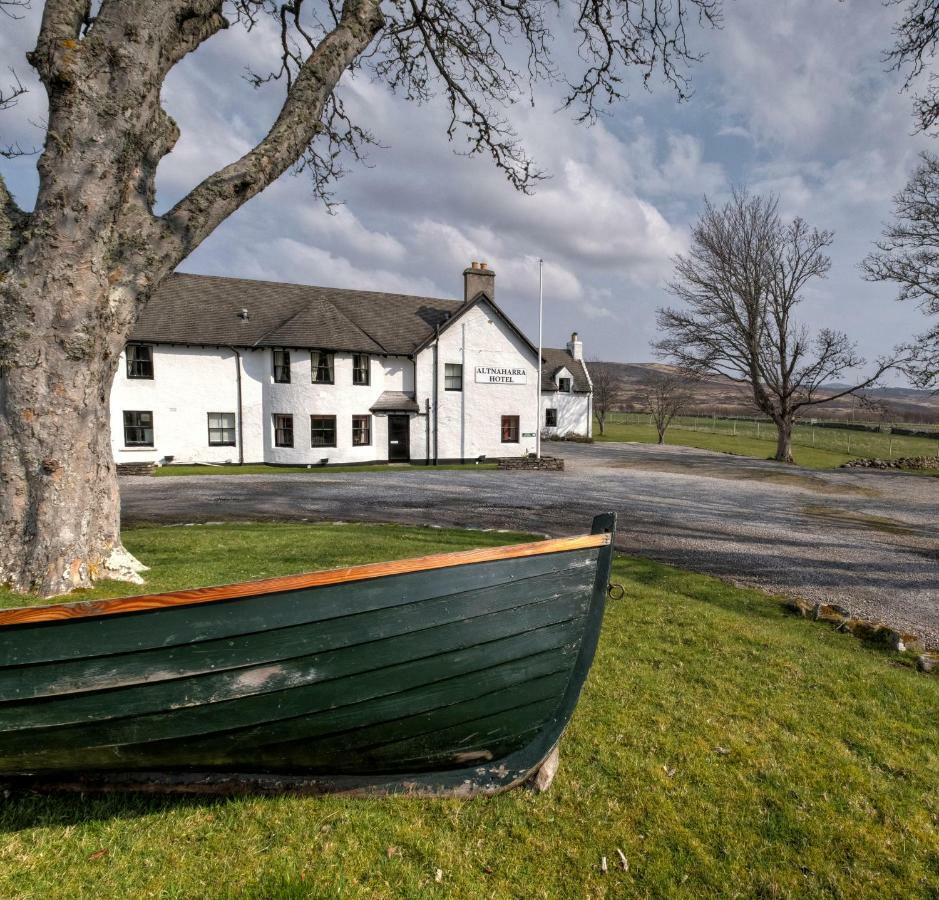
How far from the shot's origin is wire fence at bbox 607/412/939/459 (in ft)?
142

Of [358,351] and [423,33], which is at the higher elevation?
[423,33]

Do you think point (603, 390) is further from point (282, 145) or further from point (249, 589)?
point (249, 589)

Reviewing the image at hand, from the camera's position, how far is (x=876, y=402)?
2845 centimetres

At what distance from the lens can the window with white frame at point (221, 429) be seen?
26656 millimetres

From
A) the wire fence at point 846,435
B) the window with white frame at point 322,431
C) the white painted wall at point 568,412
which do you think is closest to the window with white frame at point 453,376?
the window with white frame at point 322,431

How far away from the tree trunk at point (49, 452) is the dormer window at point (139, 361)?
22.2 meters

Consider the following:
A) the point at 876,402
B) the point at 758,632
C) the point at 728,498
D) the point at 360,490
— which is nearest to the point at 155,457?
the point at 360,490

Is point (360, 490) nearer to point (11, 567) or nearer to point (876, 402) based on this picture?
point (11, 567)

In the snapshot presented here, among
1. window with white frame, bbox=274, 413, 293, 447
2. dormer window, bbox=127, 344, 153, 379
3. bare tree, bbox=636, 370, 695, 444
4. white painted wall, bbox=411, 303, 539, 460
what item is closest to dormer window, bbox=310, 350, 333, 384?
window with white frame, bbox=274, 413, 293, 447

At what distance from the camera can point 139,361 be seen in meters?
25.2

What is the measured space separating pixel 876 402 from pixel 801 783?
106 feet

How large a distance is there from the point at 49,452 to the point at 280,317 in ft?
81.0

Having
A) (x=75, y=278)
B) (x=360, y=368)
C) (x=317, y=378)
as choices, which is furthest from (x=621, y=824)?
(x=360, y=368)

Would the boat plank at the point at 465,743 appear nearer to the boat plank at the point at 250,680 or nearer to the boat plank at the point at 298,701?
the boat plank at the point at 298,701
